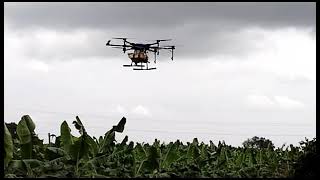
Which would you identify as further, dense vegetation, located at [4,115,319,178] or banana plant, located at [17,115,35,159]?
banana plant, located at [17,115,35,159]

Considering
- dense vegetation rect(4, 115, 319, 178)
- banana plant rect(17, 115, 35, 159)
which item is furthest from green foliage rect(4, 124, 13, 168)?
banana plant rect(17, 115, 35, 159)

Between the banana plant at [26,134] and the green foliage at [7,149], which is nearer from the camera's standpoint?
the green foliage at [7,149]

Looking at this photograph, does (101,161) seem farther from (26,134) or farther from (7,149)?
(7,149)

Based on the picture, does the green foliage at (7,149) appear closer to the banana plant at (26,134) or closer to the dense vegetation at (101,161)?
the dense vegetation at (101,161)

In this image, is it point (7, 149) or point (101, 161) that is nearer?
point (7, 149)

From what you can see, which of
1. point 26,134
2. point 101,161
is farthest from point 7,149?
point 101,161

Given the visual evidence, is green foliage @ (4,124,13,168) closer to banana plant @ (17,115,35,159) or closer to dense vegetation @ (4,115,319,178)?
dense vegetation @ (4,115,319,178)

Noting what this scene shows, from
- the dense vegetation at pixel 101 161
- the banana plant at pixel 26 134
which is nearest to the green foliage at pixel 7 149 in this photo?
the dense vegetation at pixel 101 161

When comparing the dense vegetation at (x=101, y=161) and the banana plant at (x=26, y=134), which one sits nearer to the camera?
the dense vegetation at (x=101, y=161)

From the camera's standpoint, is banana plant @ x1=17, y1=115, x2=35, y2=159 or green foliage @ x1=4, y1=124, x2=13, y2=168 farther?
banana plant @ x1=17, y1=115, x2=35, y2=159
